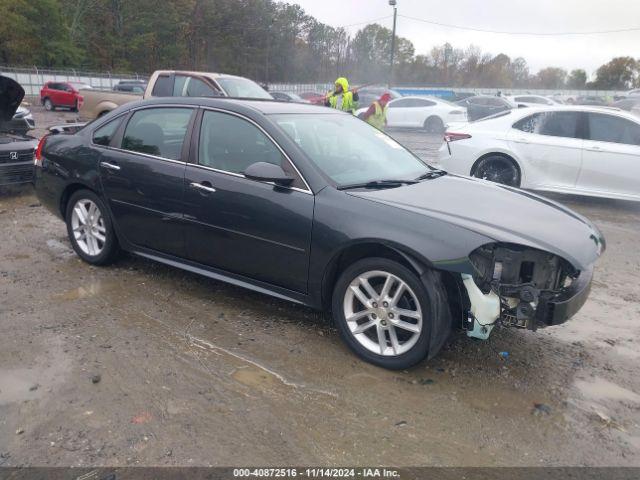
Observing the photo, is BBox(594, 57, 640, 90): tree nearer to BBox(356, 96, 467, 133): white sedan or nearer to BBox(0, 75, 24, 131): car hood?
BBox(356, 96, 467, 133): white sedan

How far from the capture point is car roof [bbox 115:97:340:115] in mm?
4164

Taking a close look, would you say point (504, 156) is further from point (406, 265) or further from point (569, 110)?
point (406, 265)

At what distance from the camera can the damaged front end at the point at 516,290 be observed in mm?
3178

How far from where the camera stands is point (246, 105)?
13.7 ft

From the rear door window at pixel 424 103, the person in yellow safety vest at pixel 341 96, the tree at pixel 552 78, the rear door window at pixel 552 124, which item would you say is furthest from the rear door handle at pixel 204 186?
the tree at pixel 552 78

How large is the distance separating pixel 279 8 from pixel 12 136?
213ft

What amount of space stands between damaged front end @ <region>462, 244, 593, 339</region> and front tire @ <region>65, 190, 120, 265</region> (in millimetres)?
3286

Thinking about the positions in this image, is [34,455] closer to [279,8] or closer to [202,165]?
[202,165]

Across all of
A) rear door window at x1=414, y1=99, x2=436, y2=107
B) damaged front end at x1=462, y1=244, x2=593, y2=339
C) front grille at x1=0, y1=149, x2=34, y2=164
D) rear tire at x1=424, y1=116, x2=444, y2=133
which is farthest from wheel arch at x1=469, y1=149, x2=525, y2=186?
rear door window at x1=414, y1=99, x2=436, y2=107

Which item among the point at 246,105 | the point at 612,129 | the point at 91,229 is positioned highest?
the point at 246,105

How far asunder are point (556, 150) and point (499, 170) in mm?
870

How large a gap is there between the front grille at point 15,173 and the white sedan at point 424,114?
47.5 feet

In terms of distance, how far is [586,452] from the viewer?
2.71 meters

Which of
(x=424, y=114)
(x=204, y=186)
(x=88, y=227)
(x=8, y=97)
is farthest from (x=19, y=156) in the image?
(x=424, y=114)
